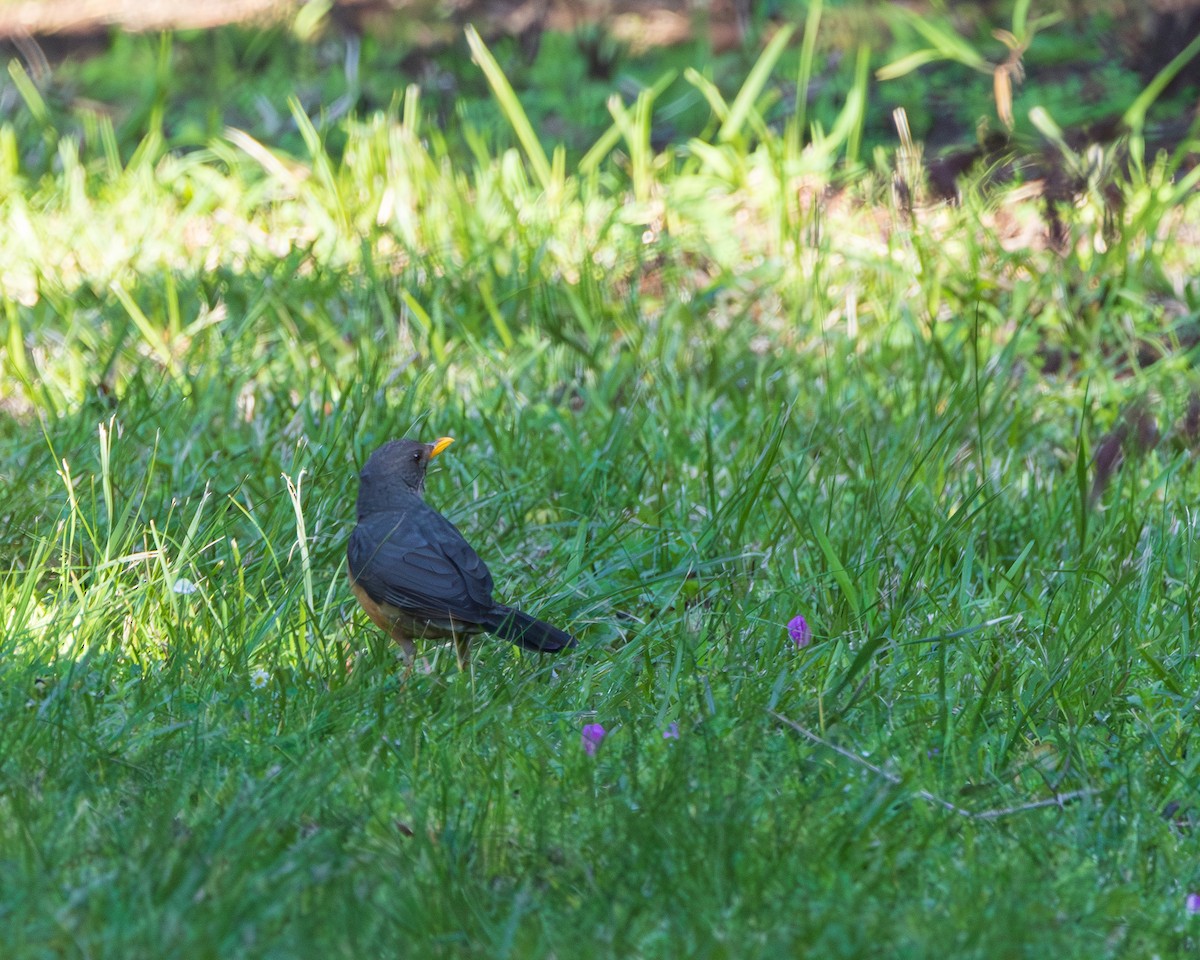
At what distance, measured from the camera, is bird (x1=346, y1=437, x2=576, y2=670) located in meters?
3.23

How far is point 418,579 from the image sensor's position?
3281mm

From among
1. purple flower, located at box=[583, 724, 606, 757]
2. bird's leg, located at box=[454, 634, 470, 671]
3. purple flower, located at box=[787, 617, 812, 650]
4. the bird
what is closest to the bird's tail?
the bird

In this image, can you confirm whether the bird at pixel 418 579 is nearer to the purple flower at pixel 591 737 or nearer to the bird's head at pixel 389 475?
the bird's head at pixel 389 475

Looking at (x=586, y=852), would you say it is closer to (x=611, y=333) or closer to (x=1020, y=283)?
(x=611, y=333)

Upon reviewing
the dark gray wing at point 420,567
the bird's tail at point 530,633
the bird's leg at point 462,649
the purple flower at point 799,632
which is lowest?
the bird's leg at point 462,649

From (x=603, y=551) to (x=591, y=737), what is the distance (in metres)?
1.02

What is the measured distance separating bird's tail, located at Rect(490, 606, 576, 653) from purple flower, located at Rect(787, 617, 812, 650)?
0.50m

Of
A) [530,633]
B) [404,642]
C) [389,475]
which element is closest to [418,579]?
[404,642]

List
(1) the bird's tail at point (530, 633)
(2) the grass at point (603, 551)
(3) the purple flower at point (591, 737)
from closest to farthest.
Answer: (2) the grass at point (603, 551)
(3) the purple flower at point (591, 737)
(1) the bird's tail at point (530, 633)

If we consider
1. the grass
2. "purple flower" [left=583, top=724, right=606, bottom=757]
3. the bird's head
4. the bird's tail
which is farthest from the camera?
the bird's head

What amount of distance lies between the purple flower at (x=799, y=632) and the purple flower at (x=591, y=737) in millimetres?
624

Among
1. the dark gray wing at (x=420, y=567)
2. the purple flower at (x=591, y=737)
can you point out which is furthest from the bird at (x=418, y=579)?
the purple flower at (x=591, y=737)

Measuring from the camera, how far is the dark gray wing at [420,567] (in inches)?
128

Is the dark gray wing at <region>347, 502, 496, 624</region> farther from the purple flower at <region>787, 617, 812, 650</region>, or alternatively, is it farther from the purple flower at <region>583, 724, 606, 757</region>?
the purple flower at <region>787, 617, 812, 650</region>
